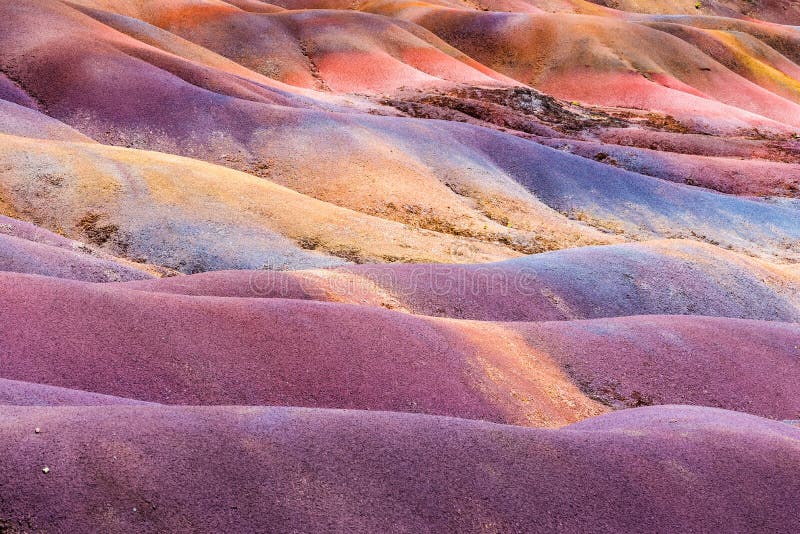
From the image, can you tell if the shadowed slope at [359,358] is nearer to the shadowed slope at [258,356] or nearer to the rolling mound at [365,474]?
the shadowed slope at [258,356]

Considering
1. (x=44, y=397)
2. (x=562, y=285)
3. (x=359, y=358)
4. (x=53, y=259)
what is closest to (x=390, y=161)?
(x=562, y=285)

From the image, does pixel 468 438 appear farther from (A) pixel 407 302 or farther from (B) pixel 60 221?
(B) pixel 60 221

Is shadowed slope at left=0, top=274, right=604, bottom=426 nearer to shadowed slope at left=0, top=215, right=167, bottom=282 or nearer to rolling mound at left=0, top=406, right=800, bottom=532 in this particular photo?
rolling mound at left=0, top=406, right=800, bottom=532

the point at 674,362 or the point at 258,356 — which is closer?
the point at 258,356

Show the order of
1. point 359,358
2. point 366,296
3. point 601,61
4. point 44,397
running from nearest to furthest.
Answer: point 44,397, point 359,358, point 366,296, point 601,61

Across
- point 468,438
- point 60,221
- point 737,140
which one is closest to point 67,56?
point 60,221

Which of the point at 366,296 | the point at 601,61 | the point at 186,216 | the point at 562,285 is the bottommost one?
the point at 186,216

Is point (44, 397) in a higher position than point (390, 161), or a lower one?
higher

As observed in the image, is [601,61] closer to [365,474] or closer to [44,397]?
[44,397]

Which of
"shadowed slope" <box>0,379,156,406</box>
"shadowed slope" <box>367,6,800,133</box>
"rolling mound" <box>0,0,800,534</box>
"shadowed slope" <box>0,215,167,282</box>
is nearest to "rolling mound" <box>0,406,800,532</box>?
"rolling mound" <box>0,0,800,534</box>
